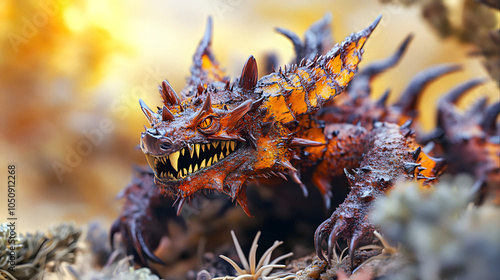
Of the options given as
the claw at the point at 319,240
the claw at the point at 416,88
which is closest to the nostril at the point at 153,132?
the claw at the point at 319,240

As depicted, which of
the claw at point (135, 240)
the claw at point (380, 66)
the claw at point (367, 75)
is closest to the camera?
the claw at point (135, 240)

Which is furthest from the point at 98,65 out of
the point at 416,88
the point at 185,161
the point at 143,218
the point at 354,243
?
the point at 354,243

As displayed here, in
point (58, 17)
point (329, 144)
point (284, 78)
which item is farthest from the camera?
point (58, 17)

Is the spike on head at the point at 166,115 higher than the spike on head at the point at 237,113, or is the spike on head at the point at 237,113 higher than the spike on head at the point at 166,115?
the spike on head at the point at 237,113

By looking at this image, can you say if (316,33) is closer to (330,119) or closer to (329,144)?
(330,119)

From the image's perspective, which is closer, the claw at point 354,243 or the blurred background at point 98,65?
the claw at point 354,243

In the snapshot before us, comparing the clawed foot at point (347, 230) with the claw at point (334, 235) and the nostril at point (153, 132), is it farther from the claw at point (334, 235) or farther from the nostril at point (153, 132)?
the nostril at point (153, 132)

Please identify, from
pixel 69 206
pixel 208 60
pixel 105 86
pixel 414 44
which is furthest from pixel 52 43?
pixel 414 44
